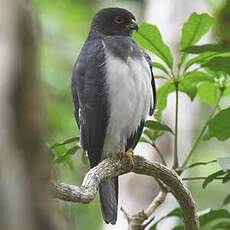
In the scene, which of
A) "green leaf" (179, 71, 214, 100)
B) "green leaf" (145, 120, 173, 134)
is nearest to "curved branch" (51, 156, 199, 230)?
"green leaf" (145, 120, 173, 134)

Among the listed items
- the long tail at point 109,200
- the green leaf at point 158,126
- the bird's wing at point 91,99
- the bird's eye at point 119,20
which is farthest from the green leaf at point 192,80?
the bird's eye at point 119,20

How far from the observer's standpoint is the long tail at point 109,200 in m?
3.47

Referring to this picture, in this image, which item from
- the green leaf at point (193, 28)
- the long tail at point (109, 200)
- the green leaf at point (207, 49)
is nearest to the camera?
the green leaf at point (207, 49)

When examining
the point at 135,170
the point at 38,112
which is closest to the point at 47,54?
the point at 135,170

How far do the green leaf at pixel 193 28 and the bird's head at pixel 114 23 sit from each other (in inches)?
36.3

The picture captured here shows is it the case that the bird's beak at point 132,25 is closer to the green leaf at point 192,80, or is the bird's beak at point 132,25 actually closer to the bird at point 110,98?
the bird at point 110,98

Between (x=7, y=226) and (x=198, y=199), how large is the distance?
7489 mm

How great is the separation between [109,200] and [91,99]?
0.58 meters

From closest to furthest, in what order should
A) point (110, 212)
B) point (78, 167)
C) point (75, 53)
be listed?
point (110, 212) → point (78, 167) → point (75, 53)

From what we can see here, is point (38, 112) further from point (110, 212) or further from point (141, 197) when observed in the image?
point (141, 197)

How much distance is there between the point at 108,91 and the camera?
352 cm

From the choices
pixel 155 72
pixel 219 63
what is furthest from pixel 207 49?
pixel 155 72

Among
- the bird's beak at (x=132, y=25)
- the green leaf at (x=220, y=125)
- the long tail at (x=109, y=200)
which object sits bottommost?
the long tail at (x=109, y=200)

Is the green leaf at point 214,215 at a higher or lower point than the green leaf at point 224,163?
lower
